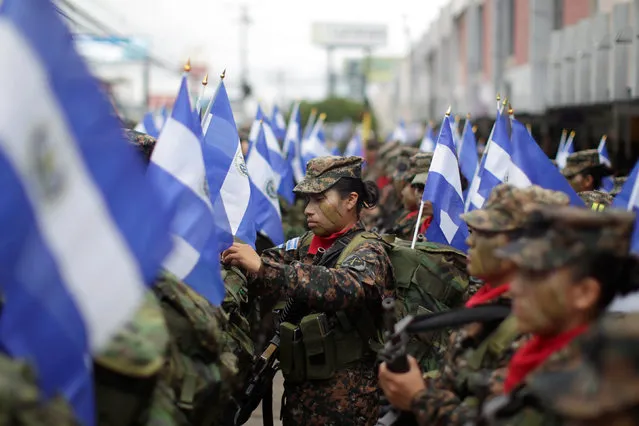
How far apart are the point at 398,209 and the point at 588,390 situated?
23.9 ft

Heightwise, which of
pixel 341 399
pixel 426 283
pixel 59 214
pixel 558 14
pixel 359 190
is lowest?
pixel 341 399

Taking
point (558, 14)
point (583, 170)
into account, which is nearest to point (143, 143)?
point (583, 170)

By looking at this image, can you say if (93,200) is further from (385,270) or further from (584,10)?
(584,10)

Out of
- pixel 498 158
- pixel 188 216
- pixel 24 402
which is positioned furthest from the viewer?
pixel 498 158

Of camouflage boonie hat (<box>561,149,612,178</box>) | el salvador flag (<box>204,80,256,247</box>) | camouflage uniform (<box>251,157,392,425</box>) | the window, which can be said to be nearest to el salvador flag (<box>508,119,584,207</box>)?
camouflage uniform (<box>251,157,392,425</box>)

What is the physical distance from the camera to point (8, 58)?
8.84ft

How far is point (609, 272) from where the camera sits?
2803mm

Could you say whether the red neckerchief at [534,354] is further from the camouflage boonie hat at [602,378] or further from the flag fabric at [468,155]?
the flag fabric at [468,155]

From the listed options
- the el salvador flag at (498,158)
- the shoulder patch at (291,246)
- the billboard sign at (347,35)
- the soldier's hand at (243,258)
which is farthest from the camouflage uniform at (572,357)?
the billboard sign at (347,35)

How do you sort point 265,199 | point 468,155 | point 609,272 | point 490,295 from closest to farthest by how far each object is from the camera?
1. point 609,272
2. point 490,295
3. point 265,199
4. point 468,155

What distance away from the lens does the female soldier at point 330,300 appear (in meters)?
4.68

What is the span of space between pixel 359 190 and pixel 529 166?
1100mm

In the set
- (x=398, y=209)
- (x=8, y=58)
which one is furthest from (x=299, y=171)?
(x=8, y=58)

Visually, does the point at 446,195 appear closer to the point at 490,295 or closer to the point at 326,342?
the point at 326,342
